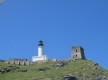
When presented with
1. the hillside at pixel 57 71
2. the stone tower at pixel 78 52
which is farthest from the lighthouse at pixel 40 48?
the hillside at pixel 57 71

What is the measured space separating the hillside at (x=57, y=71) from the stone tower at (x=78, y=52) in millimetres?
6779

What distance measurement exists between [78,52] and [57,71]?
21.9 meters

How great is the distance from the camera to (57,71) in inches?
3910

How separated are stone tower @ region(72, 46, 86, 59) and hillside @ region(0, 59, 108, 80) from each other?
22.2 ft

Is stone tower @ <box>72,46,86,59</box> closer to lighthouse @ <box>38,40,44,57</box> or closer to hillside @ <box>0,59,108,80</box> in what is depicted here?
hillside @ <box>0,59,108,80</box>

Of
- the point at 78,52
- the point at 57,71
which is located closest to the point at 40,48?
the point at 78,52

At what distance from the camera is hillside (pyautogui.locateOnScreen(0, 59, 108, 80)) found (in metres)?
92.6

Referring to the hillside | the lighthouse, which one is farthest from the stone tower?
the lighthouse

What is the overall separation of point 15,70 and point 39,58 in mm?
16691

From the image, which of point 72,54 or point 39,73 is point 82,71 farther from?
point 72,54

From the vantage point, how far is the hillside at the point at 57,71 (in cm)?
9256

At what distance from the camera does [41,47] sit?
128375 millimetres

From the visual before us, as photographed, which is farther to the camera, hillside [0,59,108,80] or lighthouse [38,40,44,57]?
lighthouse [38,40,44,57]

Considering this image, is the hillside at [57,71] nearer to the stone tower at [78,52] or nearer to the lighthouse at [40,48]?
the stone tower at [78,52]
